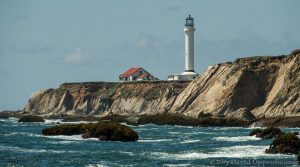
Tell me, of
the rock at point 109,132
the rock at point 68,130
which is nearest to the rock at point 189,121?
the rock at point 68,130

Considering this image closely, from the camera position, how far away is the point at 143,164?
37.5 m

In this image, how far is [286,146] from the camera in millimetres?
41031

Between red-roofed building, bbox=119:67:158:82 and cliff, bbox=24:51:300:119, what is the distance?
29.5 ft

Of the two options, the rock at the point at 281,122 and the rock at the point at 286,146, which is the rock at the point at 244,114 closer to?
the rock at the point at 281,122

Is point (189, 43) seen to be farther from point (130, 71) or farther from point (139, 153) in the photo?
point (139, 153)

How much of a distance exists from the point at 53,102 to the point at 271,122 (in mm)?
89105

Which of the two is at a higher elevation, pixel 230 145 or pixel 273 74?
pixel 273 74

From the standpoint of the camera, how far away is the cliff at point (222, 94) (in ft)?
324

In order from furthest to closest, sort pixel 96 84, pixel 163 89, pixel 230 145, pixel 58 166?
pixel 96 84, pixel 163 89, pixel 230 145, pixel 58 166

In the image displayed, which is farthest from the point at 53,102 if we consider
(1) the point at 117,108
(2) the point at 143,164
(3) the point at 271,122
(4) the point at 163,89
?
(2) the point at 143,164

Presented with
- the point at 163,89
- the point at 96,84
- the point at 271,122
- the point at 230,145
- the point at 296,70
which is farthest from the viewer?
the point at 96,84

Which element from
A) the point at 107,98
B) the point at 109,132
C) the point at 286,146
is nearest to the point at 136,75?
the point at 107,98

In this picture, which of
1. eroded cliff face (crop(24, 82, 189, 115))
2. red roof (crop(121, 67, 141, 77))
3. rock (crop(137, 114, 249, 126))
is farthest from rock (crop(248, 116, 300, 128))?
red roof (crop(121, 67, 141, 77))

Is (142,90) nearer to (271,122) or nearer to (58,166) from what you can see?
(271,122)
